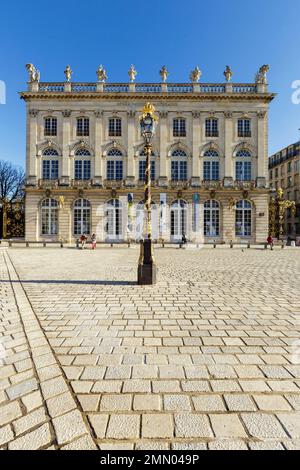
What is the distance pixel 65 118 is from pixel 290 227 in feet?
143

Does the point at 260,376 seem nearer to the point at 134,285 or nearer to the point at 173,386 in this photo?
the point at 173,386

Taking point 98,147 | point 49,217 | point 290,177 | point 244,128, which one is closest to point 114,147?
point 98,147

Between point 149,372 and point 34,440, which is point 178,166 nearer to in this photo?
point 149,372

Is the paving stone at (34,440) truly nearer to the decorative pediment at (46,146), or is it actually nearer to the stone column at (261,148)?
the decorative pediment at (46,146)

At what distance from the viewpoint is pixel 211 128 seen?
30.7m

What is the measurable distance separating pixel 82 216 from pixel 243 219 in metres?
18.7

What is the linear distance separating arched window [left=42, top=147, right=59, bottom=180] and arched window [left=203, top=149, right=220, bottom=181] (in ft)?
56.9

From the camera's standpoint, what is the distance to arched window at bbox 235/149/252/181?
30609 mm

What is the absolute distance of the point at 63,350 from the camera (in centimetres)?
363

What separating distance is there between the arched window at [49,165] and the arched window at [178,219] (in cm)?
1434

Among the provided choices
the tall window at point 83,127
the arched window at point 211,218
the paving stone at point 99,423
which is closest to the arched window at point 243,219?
the arched window at point 211,218

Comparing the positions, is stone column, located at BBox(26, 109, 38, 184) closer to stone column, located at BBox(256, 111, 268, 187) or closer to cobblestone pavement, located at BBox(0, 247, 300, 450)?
stone column, located at BBox(256, 111, 268, 187)

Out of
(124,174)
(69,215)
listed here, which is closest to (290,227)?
(124,174)
